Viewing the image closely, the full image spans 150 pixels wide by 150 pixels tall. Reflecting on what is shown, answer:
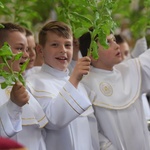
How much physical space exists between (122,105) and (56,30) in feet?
1.67

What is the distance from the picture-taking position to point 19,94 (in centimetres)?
202

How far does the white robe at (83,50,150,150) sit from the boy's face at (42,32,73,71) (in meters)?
0.26

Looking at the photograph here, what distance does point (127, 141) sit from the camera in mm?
2719

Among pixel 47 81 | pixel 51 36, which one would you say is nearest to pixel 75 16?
pixel 51 36

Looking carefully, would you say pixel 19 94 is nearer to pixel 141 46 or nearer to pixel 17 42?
pixel 17 42

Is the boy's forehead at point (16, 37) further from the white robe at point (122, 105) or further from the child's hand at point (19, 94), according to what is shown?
the white robe at point (122, 105)

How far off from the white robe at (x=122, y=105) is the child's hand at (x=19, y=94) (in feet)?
2.38

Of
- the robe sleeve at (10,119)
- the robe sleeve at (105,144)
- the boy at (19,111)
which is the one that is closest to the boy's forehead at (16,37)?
the boy at (19,111)

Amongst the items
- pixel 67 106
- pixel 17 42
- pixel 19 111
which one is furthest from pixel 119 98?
pixel 19 111

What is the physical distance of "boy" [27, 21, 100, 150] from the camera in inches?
91.4

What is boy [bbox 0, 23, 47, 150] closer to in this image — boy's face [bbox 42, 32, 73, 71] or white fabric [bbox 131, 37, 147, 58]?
boy's face [bbox 42, 32, 73, 71]

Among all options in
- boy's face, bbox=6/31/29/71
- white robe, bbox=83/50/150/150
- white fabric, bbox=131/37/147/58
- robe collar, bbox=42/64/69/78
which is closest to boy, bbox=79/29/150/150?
white robe, bbox=83/50/150/150

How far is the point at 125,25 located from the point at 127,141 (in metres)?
4.51

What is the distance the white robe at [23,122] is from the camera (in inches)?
82.7
